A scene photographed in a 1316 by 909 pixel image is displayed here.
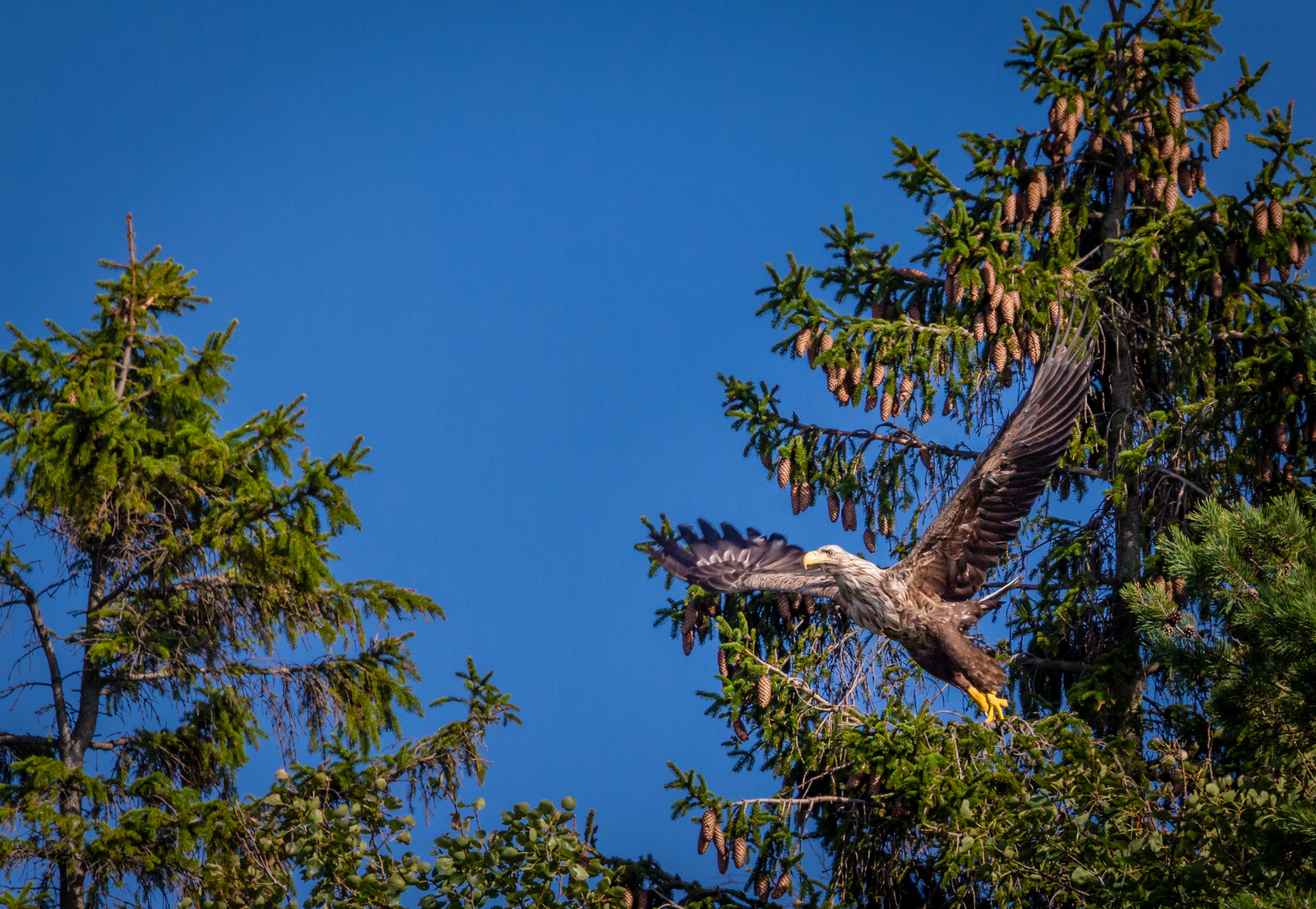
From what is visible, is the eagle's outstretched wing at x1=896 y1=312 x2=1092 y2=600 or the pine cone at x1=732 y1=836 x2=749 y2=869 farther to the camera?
the eagle's outstretched wing at x1=896 y1=312 x2=1092 y2=600

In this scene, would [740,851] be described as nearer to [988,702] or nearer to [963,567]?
[988,702]

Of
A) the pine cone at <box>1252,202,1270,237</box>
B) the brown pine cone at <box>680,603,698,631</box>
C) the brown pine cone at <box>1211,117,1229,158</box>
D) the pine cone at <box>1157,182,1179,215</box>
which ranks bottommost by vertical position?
the brown pine cone at <box>680,603,698,631</box>

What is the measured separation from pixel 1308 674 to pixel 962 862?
1.88m

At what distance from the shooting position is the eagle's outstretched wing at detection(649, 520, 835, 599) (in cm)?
705

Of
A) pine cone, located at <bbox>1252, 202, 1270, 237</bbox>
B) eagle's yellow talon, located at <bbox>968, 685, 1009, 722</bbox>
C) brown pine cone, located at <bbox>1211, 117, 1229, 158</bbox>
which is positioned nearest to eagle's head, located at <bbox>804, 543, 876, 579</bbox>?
eagle's yellow talon, located at <bbox>968, 685, 1009, 722</bbox>

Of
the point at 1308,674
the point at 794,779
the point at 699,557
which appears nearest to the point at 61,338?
the point at 699,557

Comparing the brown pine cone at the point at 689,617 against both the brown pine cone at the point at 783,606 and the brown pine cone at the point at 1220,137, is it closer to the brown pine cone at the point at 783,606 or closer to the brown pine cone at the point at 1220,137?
the brown pine cone at the point at 783,606

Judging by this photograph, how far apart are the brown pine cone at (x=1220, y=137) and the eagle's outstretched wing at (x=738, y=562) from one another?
380 cm

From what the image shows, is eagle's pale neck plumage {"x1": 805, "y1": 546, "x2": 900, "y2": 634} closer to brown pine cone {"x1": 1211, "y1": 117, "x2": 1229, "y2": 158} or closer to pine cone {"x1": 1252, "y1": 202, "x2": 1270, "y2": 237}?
pine cone {"x1": 1252, "y1": 202, "x2": 1270, "y2": 237}

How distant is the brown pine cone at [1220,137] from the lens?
25.5 ft

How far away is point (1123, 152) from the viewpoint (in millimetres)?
8281

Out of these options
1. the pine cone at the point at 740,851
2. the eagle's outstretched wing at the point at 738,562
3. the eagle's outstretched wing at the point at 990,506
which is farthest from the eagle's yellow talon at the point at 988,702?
the pine cone at the point at 740,851

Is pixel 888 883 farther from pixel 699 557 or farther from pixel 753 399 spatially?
pixel 753 399

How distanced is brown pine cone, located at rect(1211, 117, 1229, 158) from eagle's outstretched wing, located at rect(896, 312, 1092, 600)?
2370 mm
